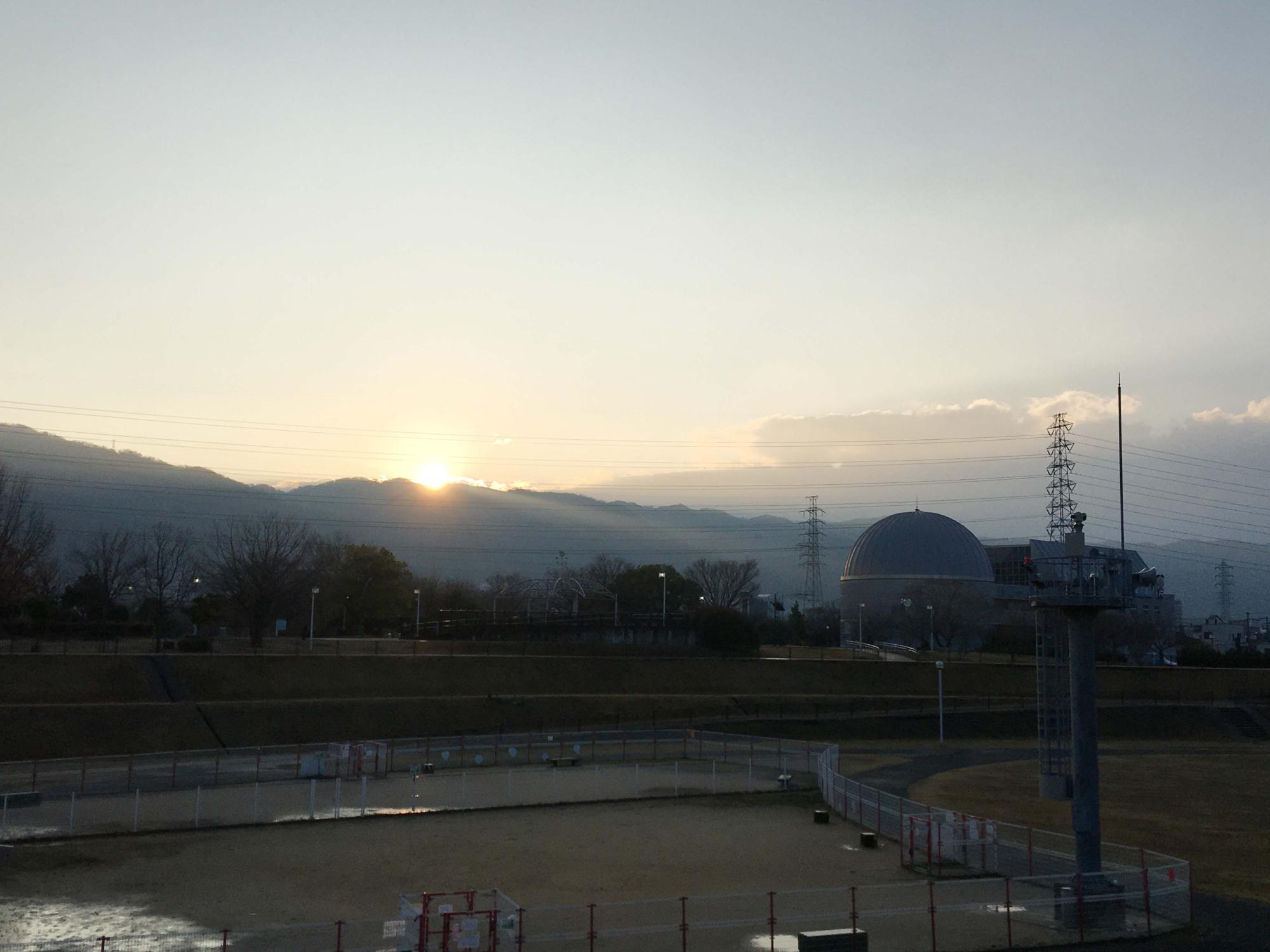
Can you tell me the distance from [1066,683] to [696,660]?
2044 inches

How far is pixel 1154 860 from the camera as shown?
28000 millimetres

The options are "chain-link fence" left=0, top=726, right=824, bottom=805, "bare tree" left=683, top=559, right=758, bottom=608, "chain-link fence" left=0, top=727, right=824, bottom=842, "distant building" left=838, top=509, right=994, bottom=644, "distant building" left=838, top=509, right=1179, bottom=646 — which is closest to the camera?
"chain-link fence" left=0, top=727, right=824, bottom=842

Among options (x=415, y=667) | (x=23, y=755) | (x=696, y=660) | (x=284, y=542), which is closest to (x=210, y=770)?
(x=23, y=755)

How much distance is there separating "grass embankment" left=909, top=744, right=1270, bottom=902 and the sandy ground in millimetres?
7417

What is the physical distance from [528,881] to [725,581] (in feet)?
393

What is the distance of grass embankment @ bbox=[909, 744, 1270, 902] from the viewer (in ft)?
99.6

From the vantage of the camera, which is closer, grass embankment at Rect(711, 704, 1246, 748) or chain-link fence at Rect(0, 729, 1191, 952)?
chain-link fence at Rect(0, 729, 1191, 952)

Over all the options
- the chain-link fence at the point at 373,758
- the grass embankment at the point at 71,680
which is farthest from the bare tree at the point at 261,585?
the chain-link fence at the point at 373,758

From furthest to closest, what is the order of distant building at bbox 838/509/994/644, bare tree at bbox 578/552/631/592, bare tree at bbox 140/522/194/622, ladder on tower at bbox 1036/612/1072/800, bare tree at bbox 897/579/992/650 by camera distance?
1. bare tree at bbox 578/552/631/592
2. distant building at bbox 838/509/994/644
3. bare tree at bbox 897/579/992/650
4. bare tree at bbox 140/522/194/622
5. ladder on tower at bbox 1036/612/1072/800

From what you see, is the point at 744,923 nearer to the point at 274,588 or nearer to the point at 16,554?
the point at 274,588

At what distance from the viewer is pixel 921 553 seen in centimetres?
13300

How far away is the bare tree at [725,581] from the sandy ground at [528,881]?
104639 mm

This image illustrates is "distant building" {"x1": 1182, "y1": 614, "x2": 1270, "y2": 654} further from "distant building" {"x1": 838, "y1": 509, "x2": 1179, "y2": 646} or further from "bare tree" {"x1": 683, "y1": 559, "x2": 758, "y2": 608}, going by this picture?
"bare tree" {"x1": 683, "y1": 559, "x2": 758, "y2": 608}

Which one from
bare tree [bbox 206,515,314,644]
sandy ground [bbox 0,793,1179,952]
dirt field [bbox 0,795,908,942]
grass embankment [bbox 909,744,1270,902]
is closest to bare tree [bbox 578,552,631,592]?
bare tree [bbox 206,515,314,644]
